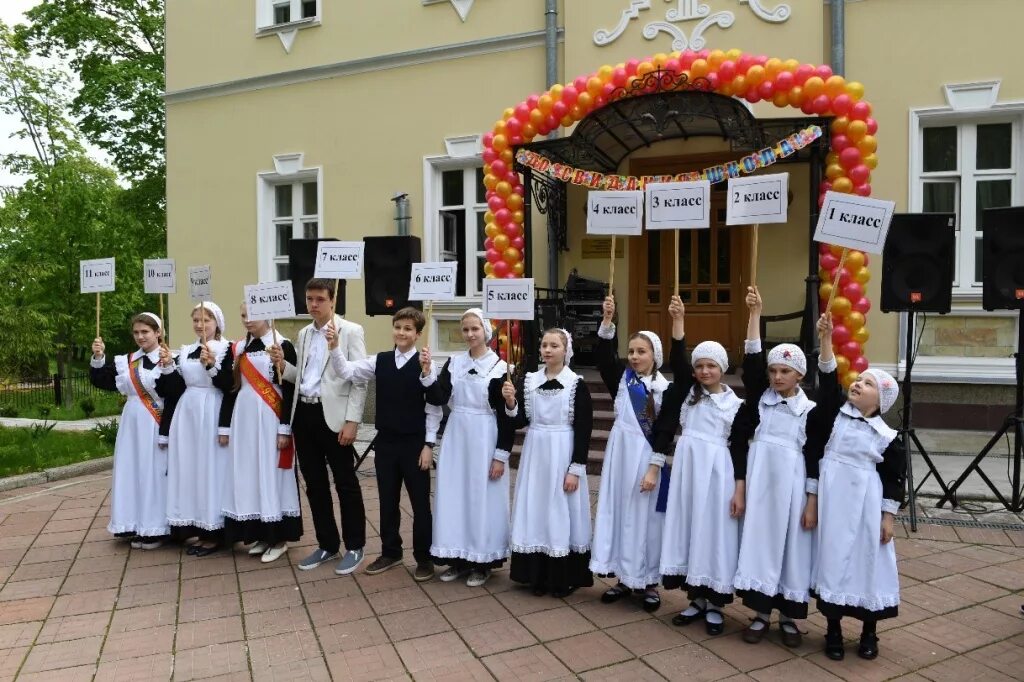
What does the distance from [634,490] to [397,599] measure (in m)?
1.60

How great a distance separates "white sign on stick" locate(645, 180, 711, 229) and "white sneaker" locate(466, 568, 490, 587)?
2.46 meters

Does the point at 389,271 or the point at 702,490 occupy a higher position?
the point at 389,271

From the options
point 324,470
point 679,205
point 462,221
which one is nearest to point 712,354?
point 679,205

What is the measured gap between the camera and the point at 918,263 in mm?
6234

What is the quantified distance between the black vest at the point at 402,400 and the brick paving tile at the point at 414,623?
1093 mm

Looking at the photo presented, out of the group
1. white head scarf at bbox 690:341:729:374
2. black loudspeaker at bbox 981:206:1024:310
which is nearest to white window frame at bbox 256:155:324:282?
white head scarf at bbox 690:341:729:374

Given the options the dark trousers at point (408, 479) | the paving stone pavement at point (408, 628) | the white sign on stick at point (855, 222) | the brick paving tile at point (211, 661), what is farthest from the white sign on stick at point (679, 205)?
the brick paving tile at point (211, 661)

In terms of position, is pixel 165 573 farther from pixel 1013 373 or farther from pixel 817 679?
pixel 1013 373

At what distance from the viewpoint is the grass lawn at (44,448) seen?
8.58m

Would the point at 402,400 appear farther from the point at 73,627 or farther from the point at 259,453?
the point at 73,627

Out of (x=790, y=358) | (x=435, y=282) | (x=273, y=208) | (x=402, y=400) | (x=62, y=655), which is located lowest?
(x=62, y=655)

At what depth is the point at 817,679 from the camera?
355cm

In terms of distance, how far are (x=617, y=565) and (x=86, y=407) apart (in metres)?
13.6

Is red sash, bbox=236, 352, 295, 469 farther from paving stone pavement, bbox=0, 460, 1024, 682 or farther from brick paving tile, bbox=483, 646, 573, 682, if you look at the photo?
brick paving tile, bbox=483, 646, 573, 682
